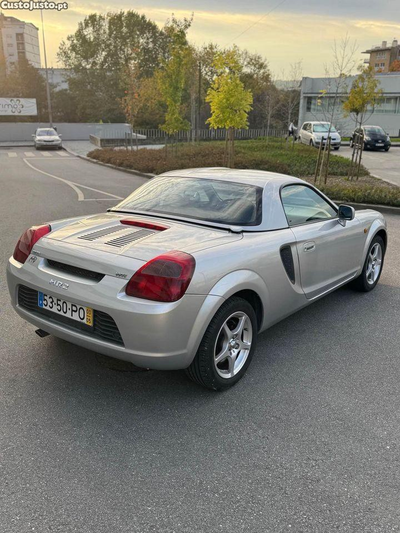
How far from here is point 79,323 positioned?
3.05 metres

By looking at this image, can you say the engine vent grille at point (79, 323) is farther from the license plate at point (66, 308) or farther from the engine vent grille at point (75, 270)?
the engine vent grille at point (75, 270)

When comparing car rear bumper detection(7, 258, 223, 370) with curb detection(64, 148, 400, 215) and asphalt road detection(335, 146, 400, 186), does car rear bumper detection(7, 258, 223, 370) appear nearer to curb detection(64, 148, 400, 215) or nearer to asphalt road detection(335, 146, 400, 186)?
curb detection(64, 148, 400, 215)

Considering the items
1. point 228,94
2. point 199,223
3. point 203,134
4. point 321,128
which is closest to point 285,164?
point 228,94

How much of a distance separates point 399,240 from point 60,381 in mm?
6673

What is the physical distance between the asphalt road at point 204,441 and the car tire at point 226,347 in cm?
13

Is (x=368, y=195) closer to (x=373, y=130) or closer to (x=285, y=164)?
(x=285, y=164)

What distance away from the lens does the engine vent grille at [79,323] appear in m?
2.90

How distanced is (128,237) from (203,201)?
86cm

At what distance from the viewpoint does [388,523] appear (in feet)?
7.21

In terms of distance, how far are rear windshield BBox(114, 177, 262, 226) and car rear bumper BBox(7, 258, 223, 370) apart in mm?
961

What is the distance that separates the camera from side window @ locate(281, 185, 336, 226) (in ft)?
13.4

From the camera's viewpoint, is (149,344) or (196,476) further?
(149,344)

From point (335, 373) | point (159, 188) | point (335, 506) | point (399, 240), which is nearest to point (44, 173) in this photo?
point (399, 240)

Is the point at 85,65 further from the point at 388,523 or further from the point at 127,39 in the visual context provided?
the point at 388,523
